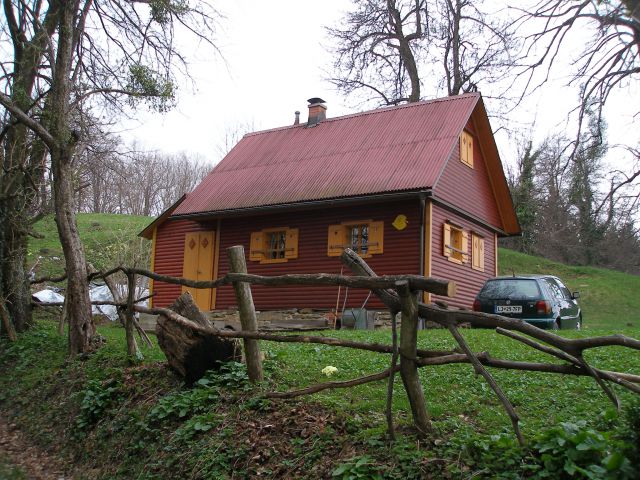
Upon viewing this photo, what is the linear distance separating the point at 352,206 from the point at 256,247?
3427 mm

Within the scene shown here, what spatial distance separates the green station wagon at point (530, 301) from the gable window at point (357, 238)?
3.34 m

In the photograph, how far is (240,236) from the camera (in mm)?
19516

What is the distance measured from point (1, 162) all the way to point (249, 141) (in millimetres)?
11502

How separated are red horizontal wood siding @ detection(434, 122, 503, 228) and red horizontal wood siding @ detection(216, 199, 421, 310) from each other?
1.45 m

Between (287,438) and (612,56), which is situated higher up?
(612,56)

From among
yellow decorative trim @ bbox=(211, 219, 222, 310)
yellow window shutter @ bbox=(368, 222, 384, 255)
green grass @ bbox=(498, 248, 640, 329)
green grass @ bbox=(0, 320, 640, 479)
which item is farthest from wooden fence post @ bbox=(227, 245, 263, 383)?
green grass @ bbox=(498, 248, 640, 329)

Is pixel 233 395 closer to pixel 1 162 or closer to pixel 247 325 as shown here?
pixel 247 325

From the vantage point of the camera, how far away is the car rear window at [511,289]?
552 inches

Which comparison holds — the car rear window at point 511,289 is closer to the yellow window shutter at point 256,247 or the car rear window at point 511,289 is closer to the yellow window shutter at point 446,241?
the yellow window shutter at point 446,241

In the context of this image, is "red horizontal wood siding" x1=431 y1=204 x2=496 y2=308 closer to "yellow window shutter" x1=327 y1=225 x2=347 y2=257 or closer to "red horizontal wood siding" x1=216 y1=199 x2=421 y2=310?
"red horizontal wood siding" x1=216 y1=199 x2=421 y2=310

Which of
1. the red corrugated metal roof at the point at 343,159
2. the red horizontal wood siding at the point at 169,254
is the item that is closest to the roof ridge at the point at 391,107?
the red corrugated metal roof at the point at 343,159

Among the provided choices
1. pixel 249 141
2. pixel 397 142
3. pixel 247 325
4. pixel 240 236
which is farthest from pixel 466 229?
pixel 247 325

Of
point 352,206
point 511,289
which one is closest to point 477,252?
point 352,206

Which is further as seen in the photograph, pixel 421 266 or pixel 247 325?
pixel 421 266
